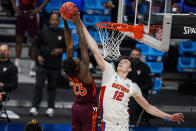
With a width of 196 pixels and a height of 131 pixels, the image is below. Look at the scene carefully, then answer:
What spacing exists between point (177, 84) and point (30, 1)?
14.6 feet

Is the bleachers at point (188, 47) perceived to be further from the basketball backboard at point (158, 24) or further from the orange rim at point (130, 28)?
the orange rim at point (130, 28)

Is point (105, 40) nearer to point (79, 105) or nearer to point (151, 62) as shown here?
point (79, 105)

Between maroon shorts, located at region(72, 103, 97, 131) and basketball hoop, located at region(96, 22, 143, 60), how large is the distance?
100 centimetres

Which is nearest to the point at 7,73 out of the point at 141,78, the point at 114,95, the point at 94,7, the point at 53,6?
the point at 141,78

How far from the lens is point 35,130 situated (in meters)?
6.68

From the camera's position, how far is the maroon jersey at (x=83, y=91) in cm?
681

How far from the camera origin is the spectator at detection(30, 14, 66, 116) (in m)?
10.2

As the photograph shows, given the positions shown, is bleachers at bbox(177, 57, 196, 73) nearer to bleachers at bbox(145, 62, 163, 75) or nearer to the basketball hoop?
bleachers at bbox(145, 62, 163, 75)

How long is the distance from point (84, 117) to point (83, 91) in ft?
1.23

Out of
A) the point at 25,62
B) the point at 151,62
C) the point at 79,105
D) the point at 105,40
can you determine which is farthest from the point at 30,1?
the point at 79,105

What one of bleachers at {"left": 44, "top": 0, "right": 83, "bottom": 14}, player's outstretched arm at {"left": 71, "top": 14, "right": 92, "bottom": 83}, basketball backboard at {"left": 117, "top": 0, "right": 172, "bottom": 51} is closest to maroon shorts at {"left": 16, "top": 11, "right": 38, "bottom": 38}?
bleachers at {"left": 44, "top": 0, "right": 83, "bottom": 14}

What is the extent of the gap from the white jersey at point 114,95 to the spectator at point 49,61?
11.8ft

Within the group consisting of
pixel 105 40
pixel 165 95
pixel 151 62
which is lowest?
pixel 165 95

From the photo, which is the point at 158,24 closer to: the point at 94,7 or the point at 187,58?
the point at 187,58
